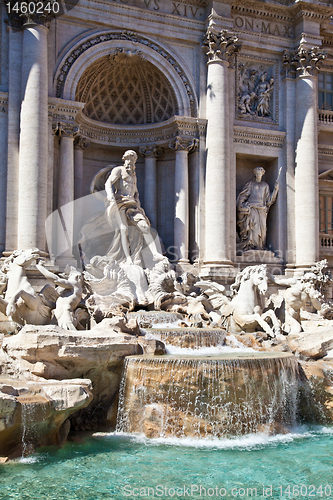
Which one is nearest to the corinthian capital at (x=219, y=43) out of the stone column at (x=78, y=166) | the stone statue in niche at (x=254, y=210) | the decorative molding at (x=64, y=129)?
the stone statue in niche at (x=254, y=210)

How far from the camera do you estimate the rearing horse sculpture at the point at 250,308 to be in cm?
Result: 1326

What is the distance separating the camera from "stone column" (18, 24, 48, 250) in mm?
14820

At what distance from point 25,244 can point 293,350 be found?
762 cm

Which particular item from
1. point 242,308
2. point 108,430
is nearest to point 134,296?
point 242,308

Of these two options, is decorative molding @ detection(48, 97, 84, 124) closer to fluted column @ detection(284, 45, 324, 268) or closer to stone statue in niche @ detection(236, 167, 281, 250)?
stone statue in niche @ detection(236, 167, 281, 250)

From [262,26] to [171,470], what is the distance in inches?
628

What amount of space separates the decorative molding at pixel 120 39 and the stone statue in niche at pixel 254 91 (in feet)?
6.61

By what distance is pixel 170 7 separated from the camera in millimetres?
17672

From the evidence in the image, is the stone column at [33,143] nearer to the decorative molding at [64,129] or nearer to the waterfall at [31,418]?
the decorative molding at [64,129]

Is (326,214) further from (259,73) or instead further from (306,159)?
(259,73)

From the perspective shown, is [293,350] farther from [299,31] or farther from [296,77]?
[299,31]

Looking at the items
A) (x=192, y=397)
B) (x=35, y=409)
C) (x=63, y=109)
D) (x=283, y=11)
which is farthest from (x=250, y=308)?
(x=283, y=11)

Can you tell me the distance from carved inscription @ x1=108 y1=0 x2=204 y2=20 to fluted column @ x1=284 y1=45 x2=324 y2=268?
3.81 m

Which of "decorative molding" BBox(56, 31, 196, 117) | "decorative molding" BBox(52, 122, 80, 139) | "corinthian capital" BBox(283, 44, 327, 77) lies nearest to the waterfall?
"decorative molding" BBox(52, 122, 80, 139)
